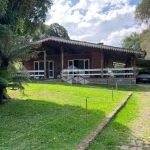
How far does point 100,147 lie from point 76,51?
18.7m

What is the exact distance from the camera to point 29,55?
7.86m

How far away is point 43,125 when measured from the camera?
5.48 meters

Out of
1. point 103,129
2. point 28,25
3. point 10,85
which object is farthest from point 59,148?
point 28,25

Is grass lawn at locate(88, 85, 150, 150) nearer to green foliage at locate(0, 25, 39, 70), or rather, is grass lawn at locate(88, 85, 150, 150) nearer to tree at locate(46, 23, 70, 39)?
green foliage at locate(0, 25, 39, 70)

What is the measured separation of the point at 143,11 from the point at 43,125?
2197cm

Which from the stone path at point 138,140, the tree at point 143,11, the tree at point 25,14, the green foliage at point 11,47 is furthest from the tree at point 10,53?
the tree at point 143,11

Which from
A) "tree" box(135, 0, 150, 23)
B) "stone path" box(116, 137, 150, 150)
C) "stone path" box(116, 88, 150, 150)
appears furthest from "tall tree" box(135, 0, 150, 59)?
"stone path" box(116, 137, 150, 150)

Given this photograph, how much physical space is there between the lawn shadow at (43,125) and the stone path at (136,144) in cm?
94

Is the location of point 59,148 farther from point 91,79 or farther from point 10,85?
point 91,79

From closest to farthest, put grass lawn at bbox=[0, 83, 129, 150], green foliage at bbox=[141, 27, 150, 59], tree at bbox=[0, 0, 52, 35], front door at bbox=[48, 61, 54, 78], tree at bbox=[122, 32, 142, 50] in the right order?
grass lawn at bbox=[0, 83, 129, 150]
tree at bbox=[0, 0, 52, 35]
front door at bbox=[48, 61, 54, 78]
green foliage at bbox=[141, 27, 150, 59]
tree at bbox=[122, 32, 142, 50]

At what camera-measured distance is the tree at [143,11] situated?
23.2 meters

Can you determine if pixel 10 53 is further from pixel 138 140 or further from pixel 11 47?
pixel 138 140

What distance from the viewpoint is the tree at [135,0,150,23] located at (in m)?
23.2

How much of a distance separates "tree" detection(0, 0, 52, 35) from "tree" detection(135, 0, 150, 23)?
14303 millimetres
